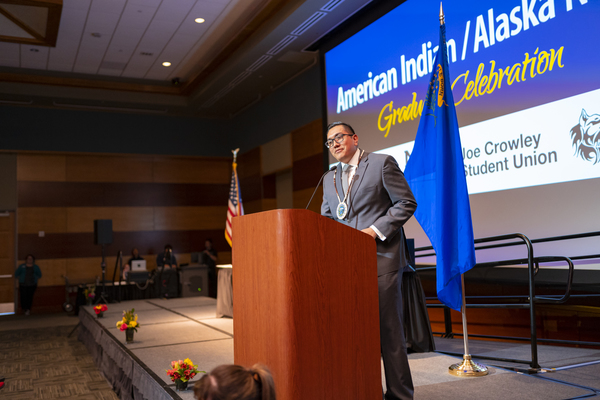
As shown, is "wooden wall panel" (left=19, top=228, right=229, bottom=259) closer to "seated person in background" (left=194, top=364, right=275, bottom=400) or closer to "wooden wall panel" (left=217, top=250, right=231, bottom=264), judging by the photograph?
"wooden wall panel" (left=217, top=250, right=231, bottom=264)

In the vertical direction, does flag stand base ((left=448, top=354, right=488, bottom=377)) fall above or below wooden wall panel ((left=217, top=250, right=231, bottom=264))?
→ below

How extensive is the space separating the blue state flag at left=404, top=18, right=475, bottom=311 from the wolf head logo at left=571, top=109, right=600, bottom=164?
A: 4.01 feet

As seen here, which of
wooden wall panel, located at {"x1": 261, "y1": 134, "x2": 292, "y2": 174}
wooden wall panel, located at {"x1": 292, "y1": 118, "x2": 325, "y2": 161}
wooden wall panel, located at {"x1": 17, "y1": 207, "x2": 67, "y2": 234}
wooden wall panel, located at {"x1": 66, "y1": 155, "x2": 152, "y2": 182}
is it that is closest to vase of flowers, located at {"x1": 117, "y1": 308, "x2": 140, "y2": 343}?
wooden wall panel, located at {"x1": 292, "y1": 118, "x2": 325, "y2": 161}

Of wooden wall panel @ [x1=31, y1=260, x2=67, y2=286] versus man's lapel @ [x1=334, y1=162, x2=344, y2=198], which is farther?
wooden wall panel @ [x1=31, y1=260, x2=67, y2=286]

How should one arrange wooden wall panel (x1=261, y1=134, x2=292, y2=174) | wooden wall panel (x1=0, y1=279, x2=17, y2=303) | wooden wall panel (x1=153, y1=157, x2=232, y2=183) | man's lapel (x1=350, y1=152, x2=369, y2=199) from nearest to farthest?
man's lapel (x1=350, y1=152, x2=369, y2=199) < wooden wall panel (x1=261, y1=134, x2=292, y2=174) < wooden wall panel (x1=0, y1=279, x2=17, y2=303) < wooden wall panel (x1=153, y1=157, x2=232, y2=183)

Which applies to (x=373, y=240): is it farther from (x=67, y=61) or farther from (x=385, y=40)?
(x=67, y=61)

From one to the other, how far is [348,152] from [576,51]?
2550 mm

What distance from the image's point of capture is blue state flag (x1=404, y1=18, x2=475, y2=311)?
3.14m

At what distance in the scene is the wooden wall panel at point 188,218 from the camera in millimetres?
12164

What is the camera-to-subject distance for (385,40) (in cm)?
604

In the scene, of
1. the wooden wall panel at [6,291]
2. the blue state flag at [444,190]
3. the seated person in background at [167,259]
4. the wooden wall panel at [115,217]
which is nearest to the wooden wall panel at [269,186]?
the seated person in background at [167,259]

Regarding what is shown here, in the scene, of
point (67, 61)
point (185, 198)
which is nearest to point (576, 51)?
point (67, 61)

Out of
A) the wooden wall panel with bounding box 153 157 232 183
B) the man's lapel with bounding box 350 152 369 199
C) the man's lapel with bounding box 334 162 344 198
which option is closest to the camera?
the man's lapel with bounding box 350 152 369 199

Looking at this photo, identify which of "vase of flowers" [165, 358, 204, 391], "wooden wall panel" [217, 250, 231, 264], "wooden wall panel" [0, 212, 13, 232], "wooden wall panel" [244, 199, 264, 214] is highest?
"wooden wall panel" [244, 199, 264, 214]
